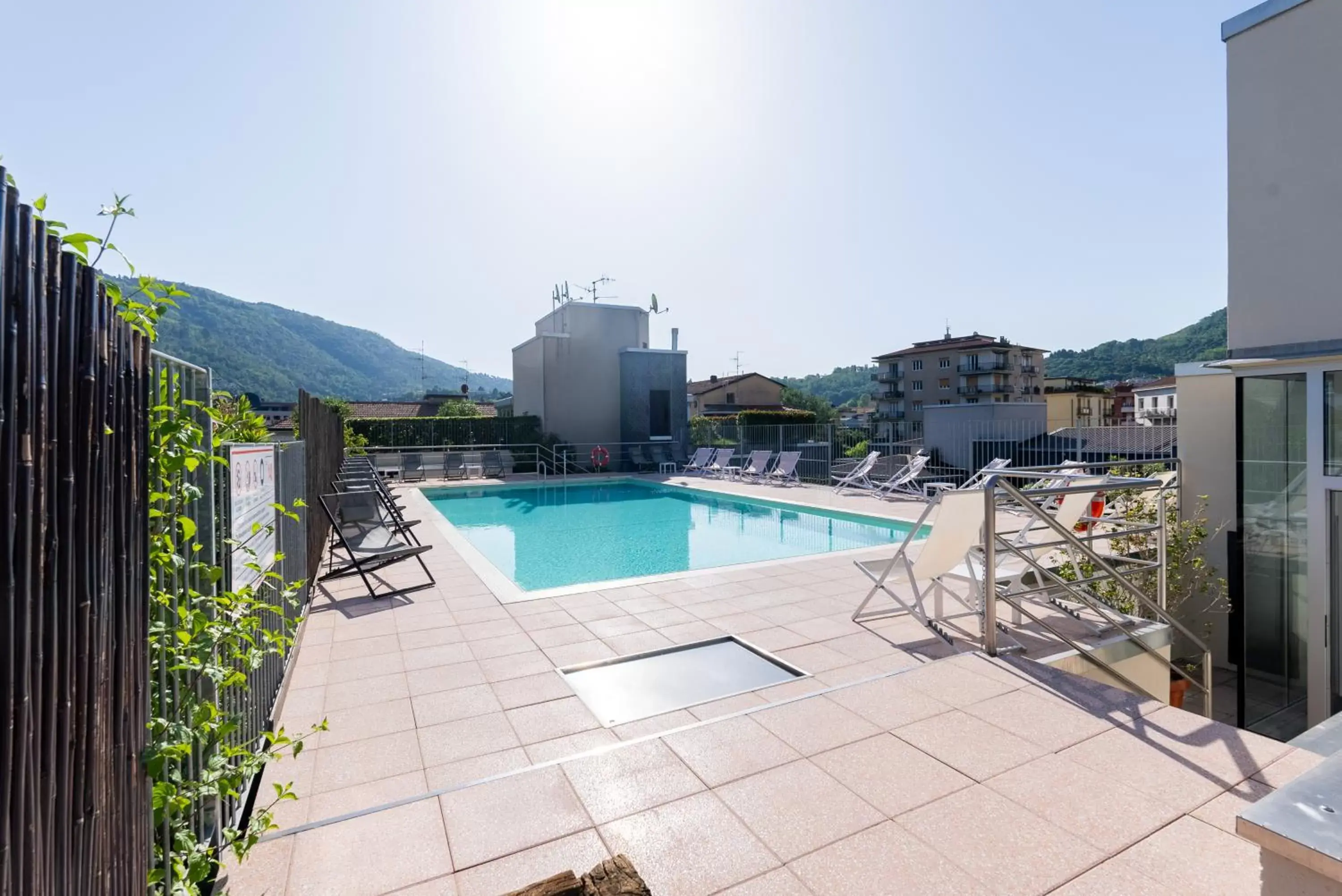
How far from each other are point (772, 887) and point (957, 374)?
66.0 meters

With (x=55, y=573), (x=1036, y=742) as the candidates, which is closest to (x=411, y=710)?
(x=55, y=573)

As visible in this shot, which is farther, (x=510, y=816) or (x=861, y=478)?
(x=861, y=478)

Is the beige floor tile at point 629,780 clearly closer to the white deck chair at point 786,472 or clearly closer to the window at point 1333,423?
the window at point 1333,423

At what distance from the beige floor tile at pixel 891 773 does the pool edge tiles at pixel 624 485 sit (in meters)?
3.32

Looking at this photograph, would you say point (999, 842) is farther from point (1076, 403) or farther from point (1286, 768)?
point (1076, 403)

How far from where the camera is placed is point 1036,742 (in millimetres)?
2852

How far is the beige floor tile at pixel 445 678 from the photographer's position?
11.9 feet

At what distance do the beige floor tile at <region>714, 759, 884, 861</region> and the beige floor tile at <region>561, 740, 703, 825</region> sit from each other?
0.20m

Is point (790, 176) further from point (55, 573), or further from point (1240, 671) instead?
point (55, 573)

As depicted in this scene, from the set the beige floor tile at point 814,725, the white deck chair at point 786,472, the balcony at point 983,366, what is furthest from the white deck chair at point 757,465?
the balcony at point 983,366

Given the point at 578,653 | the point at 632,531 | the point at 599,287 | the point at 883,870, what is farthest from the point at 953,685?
the point at 599,287

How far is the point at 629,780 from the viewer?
263 cm

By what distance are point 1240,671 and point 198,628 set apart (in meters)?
7.33

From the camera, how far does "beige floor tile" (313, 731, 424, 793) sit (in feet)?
8.75
